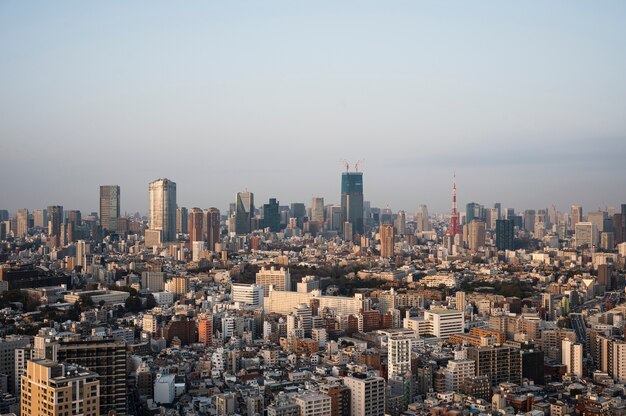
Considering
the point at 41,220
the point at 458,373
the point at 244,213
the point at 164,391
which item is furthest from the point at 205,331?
the point at 244,213

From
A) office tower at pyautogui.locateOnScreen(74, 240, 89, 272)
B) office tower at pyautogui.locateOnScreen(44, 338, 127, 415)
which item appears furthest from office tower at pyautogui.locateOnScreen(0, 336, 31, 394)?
office tower at pyautogui.locateOnScreen(74, 240, 89, 272)

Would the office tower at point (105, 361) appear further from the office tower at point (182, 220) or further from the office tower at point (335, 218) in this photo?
the office tower at point (335, 218)

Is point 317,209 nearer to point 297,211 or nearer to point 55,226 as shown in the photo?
point 297,211

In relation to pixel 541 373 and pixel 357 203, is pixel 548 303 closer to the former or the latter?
pixel 541 373

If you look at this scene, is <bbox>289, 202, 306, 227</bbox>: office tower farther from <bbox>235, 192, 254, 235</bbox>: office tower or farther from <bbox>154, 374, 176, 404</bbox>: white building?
<bbox>154, 374, 176, 404</bbox>: white building

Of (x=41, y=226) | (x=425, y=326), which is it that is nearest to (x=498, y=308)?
(x=425, y=326)
